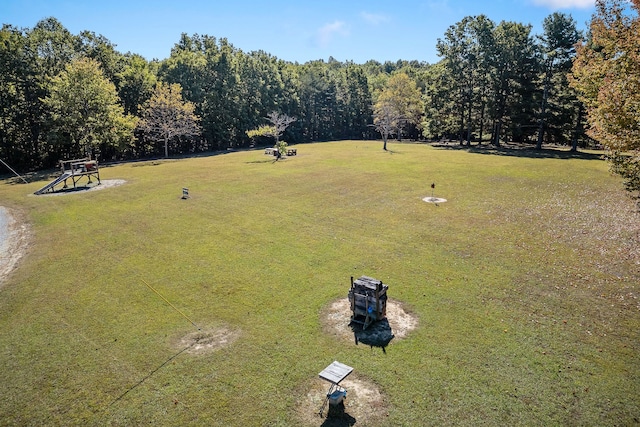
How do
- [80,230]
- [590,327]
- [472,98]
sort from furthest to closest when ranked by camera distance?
1. [472,98]
2. [80,230]
3. [590,327]

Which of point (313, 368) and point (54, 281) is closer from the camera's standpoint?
point (313, 368)

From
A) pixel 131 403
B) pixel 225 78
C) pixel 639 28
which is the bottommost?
pixel 131 403

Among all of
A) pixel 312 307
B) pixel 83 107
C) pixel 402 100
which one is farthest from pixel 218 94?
pixel 312 307

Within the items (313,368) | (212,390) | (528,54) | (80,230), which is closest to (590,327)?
(313,368)

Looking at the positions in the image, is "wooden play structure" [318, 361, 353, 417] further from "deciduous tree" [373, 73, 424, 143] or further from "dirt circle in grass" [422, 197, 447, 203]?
"deciduous tree" [373, 73, 424, 143]

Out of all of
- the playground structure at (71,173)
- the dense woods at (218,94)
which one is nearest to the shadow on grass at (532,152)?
the dense woods at (218,94)

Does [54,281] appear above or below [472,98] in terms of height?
Answer: below

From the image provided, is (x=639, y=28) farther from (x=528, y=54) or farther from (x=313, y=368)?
(x=528, y=54)
